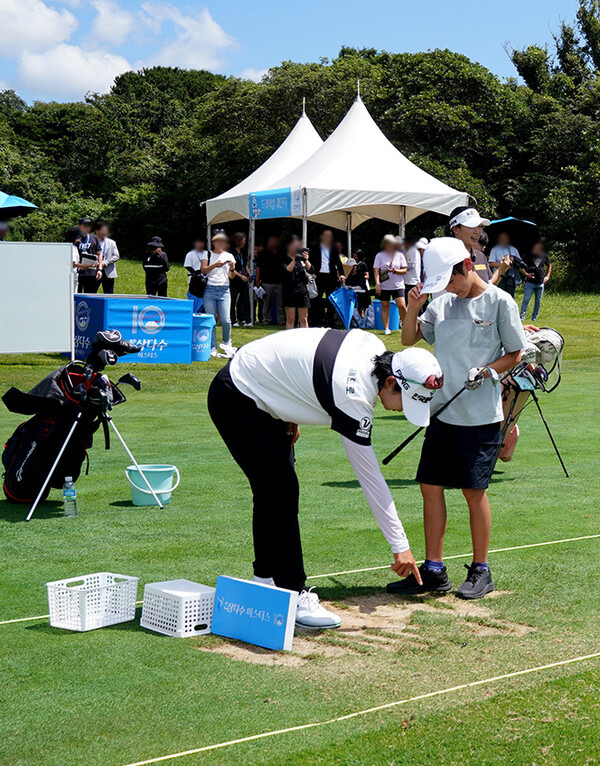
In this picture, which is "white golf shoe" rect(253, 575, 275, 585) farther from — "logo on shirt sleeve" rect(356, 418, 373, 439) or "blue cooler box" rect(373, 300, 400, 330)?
"blue cooler box" rect(373, 300, 400, 330)

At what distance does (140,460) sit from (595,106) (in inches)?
1227

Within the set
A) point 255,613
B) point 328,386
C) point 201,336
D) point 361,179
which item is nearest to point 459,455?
point 328,386

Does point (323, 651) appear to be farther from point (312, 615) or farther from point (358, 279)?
point (358, 279)

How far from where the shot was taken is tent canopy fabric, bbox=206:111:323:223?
2128cm

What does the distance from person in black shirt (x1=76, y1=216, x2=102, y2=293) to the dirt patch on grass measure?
43.0 ft

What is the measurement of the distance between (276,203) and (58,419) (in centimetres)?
1340

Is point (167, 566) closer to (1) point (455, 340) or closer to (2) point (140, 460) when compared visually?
(1) point (455, 340)

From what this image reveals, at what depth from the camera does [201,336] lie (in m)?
16.0

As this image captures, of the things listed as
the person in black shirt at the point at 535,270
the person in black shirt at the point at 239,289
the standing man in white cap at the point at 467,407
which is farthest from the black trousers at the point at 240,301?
the standing man in white cap at the point at 467,407

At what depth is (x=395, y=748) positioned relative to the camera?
325cm

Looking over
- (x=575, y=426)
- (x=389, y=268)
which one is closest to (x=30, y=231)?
(x=389, y=268)

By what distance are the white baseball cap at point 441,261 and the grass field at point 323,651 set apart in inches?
63.8

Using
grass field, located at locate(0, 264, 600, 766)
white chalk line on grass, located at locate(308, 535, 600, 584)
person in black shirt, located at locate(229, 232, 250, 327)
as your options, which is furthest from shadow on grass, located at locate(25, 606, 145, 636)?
person in black shirt, located at locate(229, 232, 250, 327)

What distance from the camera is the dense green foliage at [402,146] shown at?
112 feet
